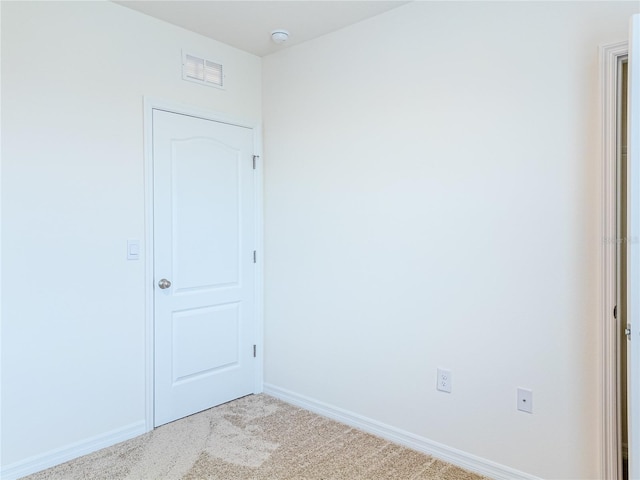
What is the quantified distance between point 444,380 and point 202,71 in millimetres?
2563

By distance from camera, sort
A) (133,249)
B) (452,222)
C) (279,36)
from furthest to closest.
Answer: (279,36)
(133,249)
(452,222)

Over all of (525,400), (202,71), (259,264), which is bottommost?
(525,400)

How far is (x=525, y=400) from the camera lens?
2254 mm

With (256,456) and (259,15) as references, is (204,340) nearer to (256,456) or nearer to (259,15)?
(256,456)

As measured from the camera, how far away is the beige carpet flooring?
2365 millimetres

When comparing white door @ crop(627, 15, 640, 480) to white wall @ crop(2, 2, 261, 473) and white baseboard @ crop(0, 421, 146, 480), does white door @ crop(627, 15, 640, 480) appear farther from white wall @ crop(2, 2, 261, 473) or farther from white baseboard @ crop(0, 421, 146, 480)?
white baseboard @ crop(0, 421, 146, 480)

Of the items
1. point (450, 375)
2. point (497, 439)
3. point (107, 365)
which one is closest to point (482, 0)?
point (450, 375)

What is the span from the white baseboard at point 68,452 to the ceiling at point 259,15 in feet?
8.46

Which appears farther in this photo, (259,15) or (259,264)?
(259,264)

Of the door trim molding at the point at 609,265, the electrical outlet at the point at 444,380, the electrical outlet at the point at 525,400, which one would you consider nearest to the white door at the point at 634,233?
the door trim molding at the point at 609,265

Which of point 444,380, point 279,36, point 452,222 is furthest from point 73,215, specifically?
point 444,380

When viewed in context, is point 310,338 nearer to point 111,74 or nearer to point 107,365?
point 107,365

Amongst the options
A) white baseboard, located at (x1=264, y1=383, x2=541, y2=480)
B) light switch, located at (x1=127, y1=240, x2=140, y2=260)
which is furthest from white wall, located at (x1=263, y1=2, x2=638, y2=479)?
light switch, located at (x1=127, y1=240, x2=140, y2=260)

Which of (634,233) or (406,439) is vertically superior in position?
(634,233)
